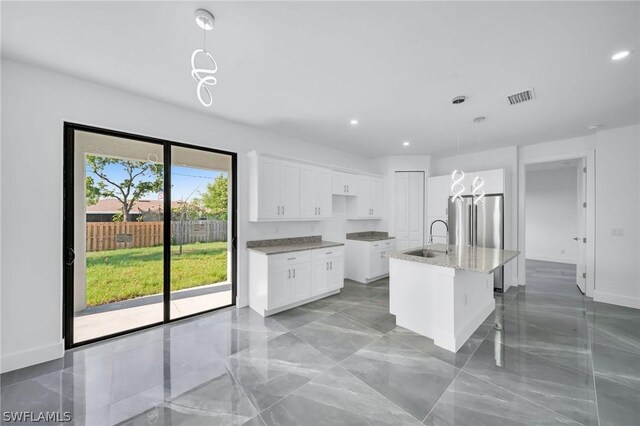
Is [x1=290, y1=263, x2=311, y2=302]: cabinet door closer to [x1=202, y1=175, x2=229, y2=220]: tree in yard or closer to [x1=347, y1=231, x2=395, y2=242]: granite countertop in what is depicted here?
[x1=202, y1=175, x2=229, y2=220]: tree in yard

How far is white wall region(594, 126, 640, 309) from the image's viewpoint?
3.78 metres

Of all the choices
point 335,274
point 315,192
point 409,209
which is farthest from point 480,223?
point 315,192

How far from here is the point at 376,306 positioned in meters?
3.78

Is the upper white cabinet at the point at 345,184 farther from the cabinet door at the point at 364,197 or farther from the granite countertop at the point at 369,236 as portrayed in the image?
the granite countertop at the point at 369,236

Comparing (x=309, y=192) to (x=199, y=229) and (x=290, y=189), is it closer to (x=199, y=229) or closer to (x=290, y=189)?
(x=290, y=189)

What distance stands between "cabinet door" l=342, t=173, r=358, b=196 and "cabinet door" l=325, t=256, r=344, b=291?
1.48m

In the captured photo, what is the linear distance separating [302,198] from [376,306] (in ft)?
6.95

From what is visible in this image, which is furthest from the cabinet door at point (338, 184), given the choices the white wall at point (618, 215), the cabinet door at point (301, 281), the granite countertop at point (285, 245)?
the white wall at point (618, 215)

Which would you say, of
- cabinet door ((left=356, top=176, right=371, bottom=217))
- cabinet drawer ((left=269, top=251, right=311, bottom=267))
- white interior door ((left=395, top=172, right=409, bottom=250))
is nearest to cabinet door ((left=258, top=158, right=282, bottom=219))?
cabinet drawer ((left=269, top=251, right=311, bottom=267))

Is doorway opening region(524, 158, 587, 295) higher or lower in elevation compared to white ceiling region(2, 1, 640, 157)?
lower

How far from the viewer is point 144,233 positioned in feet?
10.0

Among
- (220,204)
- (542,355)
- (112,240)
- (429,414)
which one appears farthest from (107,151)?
(542,355)

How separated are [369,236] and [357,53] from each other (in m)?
4.26

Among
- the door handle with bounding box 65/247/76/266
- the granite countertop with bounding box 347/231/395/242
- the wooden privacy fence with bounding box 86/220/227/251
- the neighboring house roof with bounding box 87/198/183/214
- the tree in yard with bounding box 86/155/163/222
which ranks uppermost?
the tree in yard with bounding box 86/155/163/222
